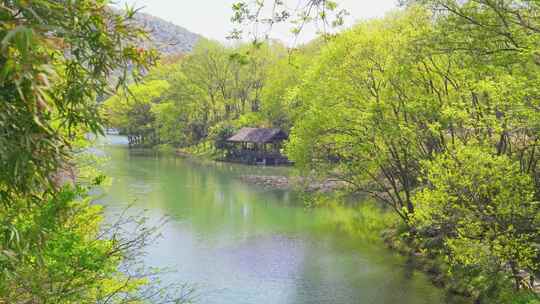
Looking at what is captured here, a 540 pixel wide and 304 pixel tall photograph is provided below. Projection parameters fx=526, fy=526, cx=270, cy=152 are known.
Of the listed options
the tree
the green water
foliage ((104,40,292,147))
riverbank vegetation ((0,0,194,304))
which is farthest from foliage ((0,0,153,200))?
foliage ((104,40,292,147))

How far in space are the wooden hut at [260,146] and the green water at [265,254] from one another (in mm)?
16412

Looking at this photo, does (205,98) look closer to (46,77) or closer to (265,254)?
(265,254)

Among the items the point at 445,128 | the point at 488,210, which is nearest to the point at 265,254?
the point at 445,128

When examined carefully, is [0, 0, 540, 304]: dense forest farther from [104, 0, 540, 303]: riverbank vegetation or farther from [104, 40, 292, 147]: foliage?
[104, 40, 292, 147]: foliage

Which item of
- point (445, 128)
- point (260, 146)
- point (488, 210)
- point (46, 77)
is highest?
point (445, 128)

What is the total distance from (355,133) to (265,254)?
18.6ft

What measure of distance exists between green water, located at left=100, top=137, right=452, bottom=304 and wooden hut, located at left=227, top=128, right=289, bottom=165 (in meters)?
16.4

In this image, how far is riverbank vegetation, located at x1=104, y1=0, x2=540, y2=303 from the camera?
37.3 feet

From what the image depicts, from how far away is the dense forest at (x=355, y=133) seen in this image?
3555 mm

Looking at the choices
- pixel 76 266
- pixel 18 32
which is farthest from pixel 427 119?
pixel 18 32

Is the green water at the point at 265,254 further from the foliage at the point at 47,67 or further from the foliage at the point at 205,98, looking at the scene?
the foliage at the point at 205,98

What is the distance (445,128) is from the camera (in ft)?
57.2

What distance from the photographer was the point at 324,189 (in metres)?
31.4

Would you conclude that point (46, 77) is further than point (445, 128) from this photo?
No
